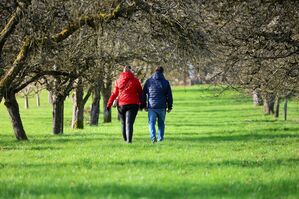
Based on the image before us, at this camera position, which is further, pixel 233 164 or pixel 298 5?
pixel 298 5

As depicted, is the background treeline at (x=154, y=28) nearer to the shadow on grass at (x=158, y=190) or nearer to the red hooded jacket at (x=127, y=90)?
the red hooded jacket at (x=127, y=90)

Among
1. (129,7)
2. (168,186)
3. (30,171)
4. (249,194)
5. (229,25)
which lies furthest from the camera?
(229,25)

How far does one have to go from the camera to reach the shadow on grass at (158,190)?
307 inches

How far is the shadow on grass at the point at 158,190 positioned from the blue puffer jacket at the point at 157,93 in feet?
27.5

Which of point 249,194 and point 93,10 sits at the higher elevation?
point 93,10

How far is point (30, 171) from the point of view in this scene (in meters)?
10.5

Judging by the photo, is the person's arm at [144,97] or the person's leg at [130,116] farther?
the person's arm at [144,97]

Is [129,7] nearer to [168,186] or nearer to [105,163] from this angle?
[105,163]

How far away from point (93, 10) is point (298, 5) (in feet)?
15.4

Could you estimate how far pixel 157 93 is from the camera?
17.3m

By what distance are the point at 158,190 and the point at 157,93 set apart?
9267mm

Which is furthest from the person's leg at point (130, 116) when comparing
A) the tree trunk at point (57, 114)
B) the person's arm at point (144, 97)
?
the tree trunk at point (57, 114)

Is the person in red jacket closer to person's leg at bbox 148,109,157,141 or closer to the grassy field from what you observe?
person's leg at bbox 148,109,157,141

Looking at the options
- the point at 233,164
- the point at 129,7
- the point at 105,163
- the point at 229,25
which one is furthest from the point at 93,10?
the point at 233,164
